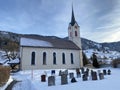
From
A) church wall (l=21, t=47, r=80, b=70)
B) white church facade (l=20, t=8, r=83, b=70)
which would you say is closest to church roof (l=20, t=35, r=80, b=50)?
white church facade (l=20, t=8, r=83, b=70)

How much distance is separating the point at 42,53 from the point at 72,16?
694 inches

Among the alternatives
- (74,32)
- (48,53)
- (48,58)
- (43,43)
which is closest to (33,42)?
(43,43)

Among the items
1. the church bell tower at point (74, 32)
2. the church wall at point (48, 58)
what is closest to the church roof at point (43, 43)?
the church wall at point (48, 58)

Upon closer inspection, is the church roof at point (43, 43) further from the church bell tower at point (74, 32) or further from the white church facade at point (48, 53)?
the church bell tower at point (74, 32)

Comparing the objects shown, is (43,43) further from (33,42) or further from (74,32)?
(74,32)

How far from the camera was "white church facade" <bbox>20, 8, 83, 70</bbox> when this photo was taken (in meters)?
32.2

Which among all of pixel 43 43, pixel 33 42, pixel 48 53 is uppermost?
pixel 33 42

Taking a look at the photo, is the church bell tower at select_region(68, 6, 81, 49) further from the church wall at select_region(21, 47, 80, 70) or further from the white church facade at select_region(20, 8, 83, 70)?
the church wall at select_region(21, 47, 80, 70)

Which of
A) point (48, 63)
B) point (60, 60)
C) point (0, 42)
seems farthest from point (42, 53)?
point (0, 42)

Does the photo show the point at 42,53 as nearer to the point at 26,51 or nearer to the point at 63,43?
the point at 26,51

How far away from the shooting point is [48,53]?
114 ft

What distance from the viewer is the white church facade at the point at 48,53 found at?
3219 cm

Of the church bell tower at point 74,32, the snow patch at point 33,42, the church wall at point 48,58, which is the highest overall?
the church bell tower at point 74,32

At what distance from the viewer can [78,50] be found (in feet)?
131
